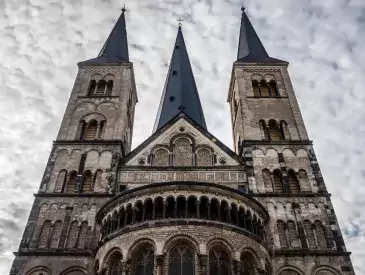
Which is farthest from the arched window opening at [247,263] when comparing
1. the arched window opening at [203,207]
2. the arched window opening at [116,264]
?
the arched window opening at [116,264]

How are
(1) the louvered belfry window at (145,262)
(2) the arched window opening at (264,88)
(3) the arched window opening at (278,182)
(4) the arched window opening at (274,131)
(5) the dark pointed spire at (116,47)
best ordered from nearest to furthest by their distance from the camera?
(1) the louvered belfry window at (145,262) < (3) the arched window opening at (278,182) < (4) the arched window opening at (274,131) < (2) the arched window opening at (264,88) < (5) the dark pointed spire at (116,47)

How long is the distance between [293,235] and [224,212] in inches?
199

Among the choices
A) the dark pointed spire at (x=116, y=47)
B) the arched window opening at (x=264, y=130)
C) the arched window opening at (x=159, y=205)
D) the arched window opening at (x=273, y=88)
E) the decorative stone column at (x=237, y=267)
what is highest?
the dark pointed spire at (x=116, y=47)

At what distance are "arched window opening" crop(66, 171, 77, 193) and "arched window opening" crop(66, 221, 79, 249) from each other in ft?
7.96

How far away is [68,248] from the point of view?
846 inches

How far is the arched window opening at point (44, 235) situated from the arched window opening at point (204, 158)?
931 cm

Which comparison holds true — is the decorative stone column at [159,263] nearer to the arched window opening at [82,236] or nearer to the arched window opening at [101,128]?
the arched window opening at [82,236]

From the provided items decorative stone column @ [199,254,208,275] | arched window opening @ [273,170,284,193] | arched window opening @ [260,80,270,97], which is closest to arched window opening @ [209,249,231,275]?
decorative stone column @ [199,254,208,275]

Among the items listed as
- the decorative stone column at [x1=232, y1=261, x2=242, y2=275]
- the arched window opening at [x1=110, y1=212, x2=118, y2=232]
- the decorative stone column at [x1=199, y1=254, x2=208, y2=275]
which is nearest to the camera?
the decorative stone column at [x1=199, y1=254, x2=208, y2=275]

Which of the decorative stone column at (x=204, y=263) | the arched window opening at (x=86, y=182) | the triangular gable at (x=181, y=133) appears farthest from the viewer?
the triangular gable at (x=181, y=133)

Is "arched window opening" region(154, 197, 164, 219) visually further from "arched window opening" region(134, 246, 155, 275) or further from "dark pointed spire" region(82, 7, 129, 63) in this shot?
"dark pointed spire" region(82, 7, 129, 63)

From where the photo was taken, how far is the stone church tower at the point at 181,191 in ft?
59.9

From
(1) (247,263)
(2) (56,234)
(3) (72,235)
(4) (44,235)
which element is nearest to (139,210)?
(3) (72,235)

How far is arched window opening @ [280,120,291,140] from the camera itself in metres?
27.6
